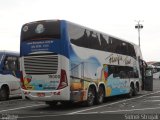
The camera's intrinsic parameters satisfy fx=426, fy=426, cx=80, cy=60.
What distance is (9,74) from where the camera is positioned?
24078mm

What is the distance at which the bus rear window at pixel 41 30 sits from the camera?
17711 millimetres

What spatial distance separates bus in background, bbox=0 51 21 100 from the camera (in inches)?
925

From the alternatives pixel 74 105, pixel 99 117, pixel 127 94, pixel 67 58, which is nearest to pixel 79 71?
pixel 67 58

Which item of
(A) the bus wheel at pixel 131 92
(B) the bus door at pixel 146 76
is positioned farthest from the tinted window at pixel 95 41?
(B) the bus door at pixel 146 76

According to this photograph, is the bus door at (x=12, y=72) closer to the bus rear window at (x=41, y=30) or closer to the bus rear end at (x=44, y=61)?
the bus rear end at (x=44, y=61)

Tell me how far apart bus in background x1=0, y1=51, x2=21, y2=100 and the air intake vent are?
536 centimetres

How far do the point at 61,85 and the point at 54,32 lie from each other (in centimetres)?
223

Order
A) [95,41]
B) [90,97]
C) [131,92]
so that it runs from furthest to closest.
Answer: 1. [131,92]
2. [95,41]
3. [90,97]

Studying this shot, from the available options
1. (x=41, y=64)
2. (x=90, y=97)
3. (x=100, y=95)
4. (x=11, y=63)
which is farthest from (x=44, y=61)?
(x=11, y=63)

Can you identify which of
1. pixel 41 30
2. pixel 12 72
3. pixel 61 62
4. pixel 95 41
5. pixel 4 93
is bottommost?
pixel 4 93

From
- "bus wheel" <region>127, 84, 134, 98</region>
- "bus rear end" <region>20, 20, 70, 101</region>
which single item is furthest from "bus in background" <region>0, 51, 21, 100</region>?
"bus wheel" <region>127, 84, 134, 98</region>

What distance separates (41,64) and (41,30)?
145cm

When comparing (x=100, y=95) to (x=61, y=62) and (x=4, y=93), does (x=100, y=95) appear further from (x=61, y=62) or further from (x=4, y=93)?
(x=4, y=93)

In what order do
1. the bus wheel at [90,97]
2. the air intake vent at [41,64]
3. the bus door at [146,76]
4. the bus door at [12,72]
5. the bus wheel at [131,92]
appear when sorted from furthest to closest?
the bus door at [146,76], the bus wheel at [131,92], the bus door at [12,72], the bus wheel at [90,97], the air intake vent at [41,64]
